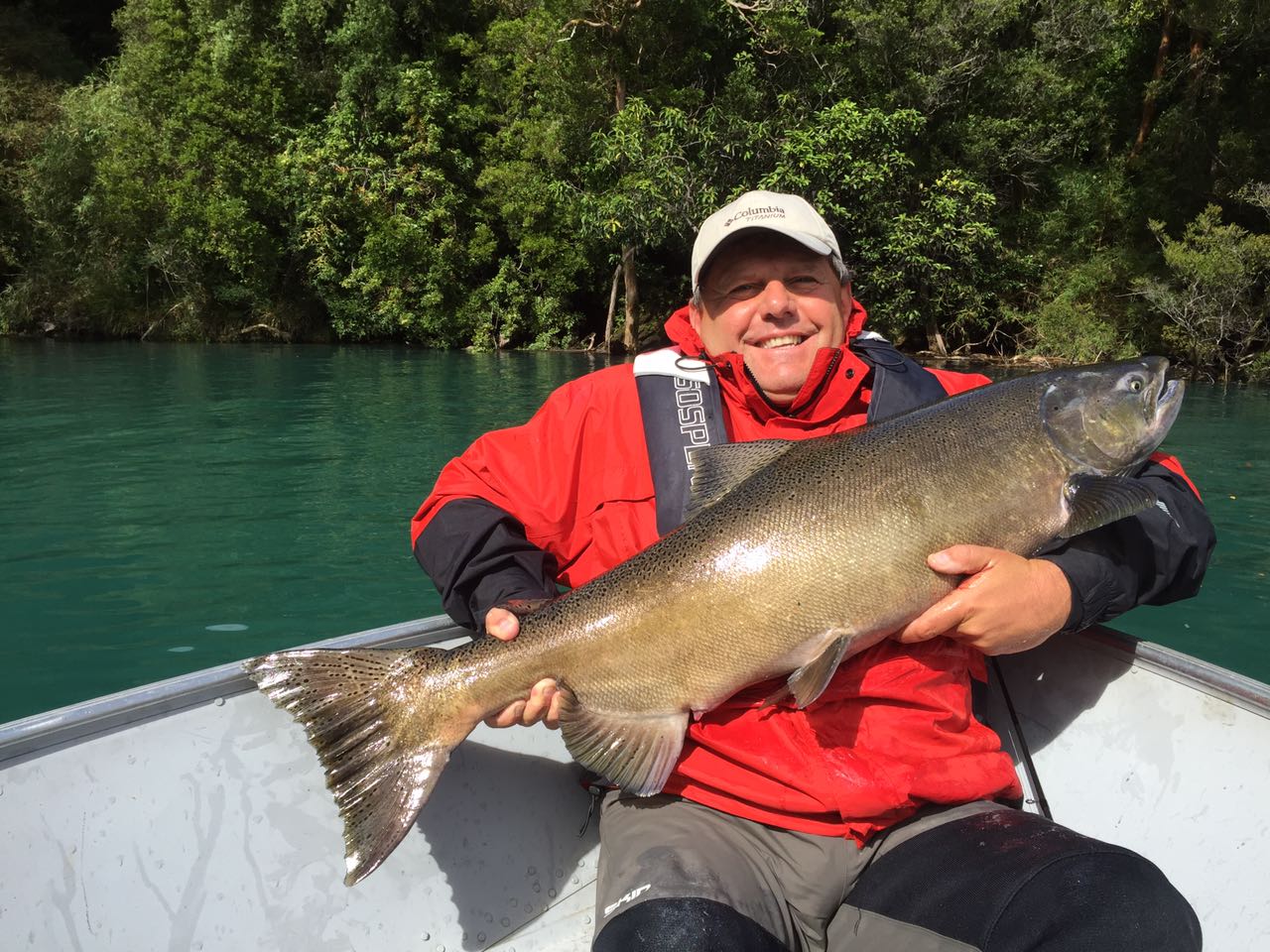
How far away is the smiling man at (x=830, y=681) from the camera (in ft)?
6.84

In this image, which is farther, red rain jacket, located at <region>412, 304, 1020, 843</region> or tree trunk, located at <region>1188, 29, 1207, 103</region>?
tree trunk, located at <region>1188, 29, 1207, 103</region>

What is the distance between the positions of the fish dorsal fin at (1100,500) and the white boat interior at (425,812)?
33.3 inches

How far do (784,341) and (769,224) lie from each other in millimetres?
372

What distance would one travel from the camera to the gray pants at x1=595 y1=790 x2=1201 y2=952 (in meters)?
1.93

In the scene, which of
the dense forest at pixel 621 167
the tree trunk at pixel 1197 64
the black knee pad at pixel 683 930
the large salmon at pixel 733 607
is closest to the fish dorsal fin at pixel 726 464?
the large salmon at pixel 733 607

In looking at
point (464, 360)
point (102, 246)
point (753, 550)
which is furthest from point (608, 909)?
point (102, 246)

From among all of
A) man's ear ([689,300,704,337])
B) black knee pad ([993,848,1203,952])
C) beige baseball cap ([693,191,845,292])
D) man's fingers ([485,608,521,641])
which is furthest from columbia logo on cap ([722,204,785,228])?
black knee pad ([993,848,1203,952])

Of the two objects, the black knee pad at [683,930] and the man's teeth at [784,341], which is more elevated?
the man's teeth at [784,341]

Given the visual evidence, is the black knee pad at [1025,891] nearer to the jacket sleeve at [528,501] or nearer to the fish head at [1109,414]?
the fish head at [1109,414]

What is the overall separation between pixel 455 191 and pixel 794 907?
33.6 metres

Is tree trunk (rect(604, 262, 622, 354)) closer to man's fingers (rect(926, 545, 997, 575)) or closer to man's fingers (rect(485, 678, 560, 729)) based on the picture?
man's fingers (rect(485, 678, 560, 729))

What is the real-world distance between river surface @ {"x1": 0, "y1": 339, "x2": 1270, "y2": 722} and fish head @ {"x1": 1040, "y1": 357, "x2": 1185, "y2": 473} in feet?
13.5

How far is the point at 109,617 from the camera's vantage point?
616 cm

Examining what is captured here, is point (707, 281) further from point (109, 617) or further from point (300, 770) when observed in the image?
point (109, 617)
